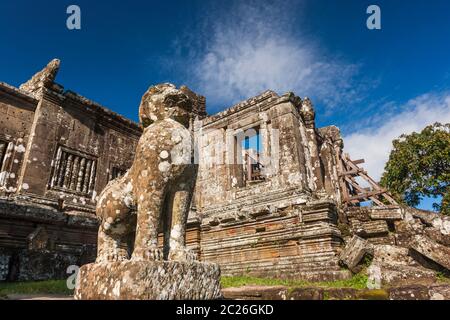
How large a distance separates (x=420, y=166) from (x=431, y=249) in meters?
16.4

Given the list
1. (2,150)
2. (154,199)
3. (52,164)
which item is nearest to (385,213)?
(154,199)

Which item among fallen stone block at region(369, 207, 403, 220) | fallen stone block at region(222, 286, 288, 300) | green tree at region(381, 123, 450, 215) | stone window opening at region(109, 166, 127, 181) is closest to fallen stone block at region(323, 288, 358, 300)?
fallen stone block at region(222, 286, 288, 300)

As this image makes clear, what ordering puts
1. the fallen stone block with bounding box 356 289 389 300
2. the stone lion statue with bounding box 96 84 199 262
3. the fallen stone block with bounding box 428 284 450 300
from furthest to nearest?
the fallen stone block with bounding box 356 289 389 300 → the fallen stone block with bounding box 428 284 450 300 → the stone lion statue with bounding box 96 84 199 262

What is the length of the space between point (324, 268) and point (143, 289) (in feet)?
14.2

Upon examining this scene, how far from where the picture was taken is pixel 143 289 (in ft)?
6.57

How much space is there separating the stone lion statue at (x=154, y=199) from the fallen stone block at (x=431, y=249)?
4.49 meters

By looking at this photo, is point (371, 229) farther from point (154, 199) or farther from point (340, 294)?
point (154, 199)

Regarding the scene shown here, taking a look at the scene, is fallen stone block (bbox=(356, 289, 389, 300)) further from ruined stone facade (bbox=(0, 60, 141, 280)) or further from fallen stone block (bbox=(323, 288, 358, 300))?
ruined stone facade (bbox=(0, 60, 141, 280))

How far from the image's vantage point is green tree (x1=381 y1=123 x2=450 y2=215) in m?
18.0

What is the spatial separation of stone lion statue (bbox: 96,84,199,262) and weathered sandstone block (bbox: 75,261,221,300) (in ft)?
0.57

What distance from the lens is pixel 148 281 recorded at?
2.04 meters

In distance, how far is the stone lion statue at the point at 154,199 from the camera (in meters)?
2.49

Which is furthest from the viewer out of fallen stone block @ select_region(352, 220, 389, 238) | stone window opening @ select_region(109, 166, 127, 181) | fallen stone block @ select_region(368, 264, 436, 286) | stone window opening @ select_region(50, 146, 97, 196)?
stone window opening @ select_region(109, 166, 127, 181)

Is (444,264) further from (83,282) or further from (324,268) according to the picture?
(83,282)
